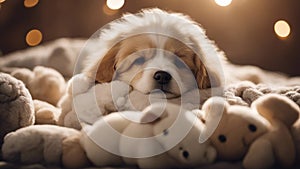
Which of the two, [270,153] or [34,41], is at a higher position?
[270,153]

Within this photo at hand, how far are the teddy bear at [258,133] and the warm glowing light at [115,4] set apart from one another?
2331 millimetres

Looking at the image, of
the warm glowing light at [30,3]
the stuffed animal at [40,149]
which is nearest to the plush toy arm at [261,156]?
the stuffed animal at [40,149]

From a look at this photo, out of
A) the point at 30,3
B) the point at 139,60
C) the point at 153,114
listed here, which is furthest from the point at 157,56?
the point at 30,3

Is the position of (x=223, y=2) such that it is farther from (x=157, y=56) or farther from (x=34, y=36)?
(x=157, y=56)

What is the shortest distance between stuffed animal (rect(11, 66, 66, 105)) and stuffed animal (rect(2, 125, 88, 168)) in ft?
3.14

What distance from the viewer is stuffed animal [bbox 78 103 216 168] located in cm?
106

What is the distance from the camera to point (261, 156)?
3.48 ft

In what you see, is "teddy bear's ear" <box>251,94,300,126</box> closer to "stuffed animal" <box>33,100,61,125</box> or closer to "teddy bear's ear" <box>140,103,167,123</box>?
"teddy bear's ear" <box>140,103,167,123</box>

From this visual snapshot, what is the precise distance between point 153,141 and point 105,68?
684mm

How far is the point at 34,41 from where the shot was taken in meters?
3.53

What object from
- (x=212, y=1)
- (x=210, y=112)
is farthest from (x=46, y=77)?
(x=212, y=1)

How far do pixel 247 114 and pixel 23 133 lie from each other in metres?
0.53

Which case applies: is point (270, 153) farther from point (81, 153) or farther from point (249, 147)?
point (81, 153)

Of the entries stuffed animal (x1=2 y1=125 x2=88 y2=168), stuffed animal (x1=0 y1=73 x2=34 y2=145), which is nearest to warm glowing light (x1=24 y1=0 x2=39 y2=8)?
stuffed animal (x1=0 y1=73 x2=34 y2=145)
